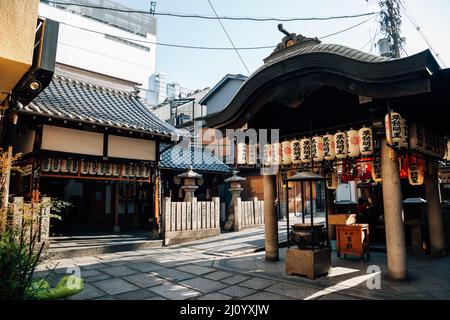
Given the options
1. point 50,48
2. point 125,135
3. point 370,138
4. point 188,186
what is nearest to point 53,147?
point 125,135

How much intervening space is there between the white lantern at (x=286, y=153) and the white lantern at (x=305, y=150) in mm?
457

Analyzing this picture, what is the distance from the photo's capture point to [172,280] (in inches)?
273

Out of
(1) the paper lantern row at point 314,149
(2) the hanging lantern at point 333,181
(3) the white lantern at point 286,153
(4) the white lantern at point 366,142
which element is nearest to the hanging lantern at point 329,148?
(1) the paper lantern row at point 314,149

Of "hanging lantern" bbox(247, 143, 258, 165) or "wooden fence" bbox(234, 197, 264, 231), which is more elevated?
"hanging lantern" bbox(247, 143, 258, 165)

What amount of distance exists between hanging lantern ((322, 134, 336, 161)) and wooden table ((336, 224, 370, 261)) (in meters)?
2.83

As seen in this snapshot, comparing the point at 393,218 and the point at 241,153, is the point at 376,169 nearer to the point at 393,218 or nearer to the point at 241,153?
the point at 393,218

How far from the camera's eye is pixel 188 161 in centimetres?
1908

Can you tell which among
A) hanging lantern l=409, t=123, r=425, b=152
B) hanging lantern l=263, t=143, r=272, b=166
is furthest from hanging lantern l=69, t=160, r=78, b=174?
hanging lantern l=409, t=123, r=425, b=152

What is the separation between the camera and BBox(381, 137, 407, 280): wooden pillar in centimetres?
630

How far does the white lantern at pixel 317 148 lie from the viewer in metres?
7.66

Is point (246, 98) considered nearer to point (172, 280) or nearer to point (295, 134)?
point (295, 134)

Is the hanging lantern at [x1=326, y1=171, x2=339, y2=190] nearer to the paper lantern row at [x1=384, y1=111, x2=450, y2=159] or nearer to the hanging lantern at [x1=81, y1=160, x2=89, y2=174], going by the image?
the paper lantern row at [x1=384, y1=111, x2=450, y2=159]
